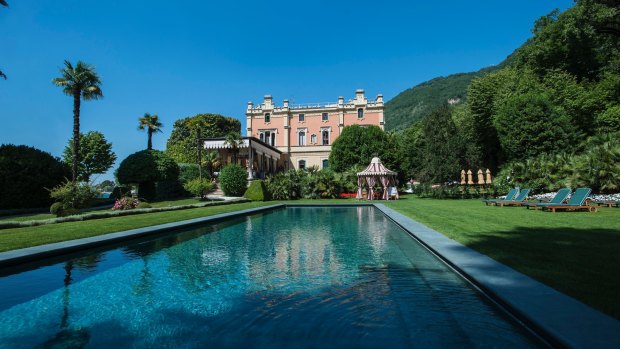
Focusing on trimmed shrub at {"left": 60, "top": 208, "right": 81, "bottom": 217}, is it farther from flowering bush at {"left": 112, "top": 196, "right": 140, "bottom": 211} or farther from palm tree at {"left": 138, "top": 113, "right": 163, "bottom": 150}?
palm tree at {"left": 138, "top": 113, "right": 163, "bottom": 150}

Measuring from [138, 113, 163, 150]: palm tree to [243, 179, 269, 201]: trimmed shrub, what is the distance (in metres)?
20.8

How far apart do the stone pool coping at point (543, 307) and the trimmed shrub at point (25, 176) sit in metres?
24.4

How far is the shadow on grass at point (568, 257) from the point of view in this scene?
3717 millimetres

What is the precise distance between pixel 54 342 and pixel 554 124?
31.5 m

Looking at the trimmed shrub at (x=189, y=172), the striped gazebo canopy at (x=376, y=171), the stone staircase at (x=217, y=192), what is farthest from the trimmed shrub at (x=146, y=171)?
the striped gazebo canopy at (x=376, y=171)

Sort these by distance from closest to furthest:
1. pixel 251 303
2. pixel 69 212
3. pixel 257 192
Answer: pixel 251 303 → pixel 69 212 → pixel 257 192

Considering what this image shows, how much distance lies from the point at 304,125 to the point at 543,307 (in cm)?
4771

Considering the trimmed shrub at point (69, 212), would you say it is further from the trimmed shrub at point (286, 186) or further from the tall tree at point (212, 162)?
the tall tree at point (212, 162)

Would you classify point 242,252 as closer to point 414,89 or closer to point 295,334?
point 295,334

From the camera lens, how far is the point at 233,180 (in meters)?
30.5

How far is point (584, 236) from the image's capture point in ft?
24.3

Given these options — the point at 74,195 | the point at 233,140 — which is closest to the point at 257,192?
the point at 233,140

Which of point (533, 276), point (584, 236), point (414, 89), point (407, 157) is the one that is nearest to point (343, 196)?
point (407, 157)

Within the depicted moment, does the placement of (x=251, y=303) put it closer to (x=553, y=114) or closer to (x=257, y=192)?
(x=257, y=192)
